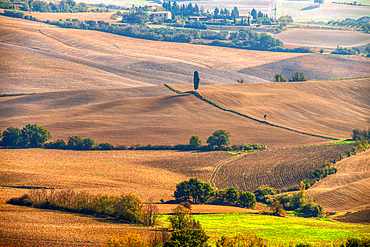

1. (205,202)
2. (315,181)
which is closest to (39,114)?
(205,202)

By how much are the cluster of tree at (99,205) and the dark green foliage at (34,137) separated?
3008 cm

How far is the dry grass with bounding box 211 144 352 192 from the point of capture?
59812 millimetres

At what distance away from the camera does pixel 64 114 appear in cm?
9062

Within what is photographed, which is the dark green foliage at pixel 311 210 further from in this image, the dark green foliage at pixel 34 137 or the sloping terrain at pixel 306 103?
the dark green foliage at pixel 34 137

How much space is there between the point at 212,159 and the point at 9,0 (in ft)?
530

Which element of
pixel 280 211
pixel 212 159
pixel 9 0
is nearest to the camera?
pixel 280 211

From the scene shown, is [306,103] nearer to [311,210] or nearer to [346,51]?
[311,210]

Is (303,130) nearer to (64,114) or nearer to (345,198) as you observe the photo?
(345,198)

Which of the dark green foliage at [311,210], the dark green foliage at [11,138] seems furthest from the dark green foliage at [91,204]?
the dark green foliage at [11,138]

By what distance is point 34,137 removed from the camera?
7306 centimetres

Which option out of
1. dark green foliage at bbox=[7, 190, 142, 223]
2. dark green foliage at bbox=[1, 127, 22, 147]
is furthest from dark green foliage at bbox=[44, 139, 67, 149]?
dark green foliage at bbox=[7, 190, 142, 223]

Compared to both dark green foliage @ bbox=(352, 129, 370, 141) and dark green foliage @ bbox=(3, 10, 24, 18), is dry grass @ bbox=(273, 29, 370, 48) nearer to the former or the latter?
dark green foliage @ bbox=(352, 129, 370, 141)

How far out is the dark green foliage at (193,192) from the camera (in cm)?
5144

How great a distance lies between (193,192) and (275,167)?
18.1m
